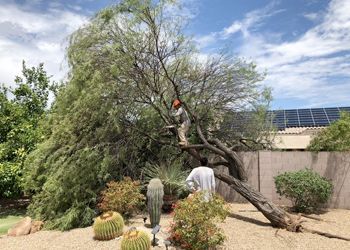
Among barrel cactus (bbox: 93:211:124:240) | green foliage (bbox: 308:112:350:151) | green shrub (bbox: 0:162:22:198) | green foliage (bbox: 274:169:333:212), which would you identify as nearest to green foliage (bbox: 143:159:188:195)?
barrel cactus (bbox: 93:211:124:240)

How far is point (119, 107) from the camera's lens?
10914 millimetres

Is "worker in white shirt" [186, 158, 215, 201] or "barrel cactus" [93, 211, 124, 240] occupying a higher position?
"worker in white shirt" [186, 158, 215, 201]

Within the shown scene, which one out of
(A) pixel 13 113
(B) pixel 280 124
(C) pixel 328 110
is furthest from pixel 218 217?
(C) pixel 328 110

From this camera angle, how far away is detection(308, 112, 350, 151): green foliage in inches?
473

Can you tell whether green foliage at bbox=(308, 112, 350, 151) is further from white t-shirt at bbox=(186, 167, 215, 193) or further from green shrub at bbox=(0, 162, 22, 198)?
green shrub at bbox=(0, 162, 22, 198)

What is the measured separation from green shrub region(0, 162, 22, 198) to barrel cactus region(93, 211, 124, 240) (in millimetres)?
6793

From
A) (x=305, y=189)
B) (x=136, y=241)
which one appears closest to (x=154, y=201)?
(x=136, y=241)

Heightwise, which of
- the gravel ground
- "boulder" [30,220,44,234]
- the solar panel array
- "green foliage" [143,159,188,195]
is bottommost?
"boulder" [30,220,44,234]

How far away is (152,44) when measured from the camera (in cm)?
1074

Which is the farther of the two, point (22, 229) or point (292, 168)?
point (292, 168)

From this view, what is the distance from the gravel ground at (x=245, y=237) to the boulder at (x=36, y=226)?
0.31 metres

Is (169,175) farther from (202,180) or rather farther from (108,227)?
(108,227)

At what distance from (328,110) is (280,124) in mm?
3209

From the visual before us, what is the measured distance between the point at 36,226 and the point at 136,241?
465 cm
